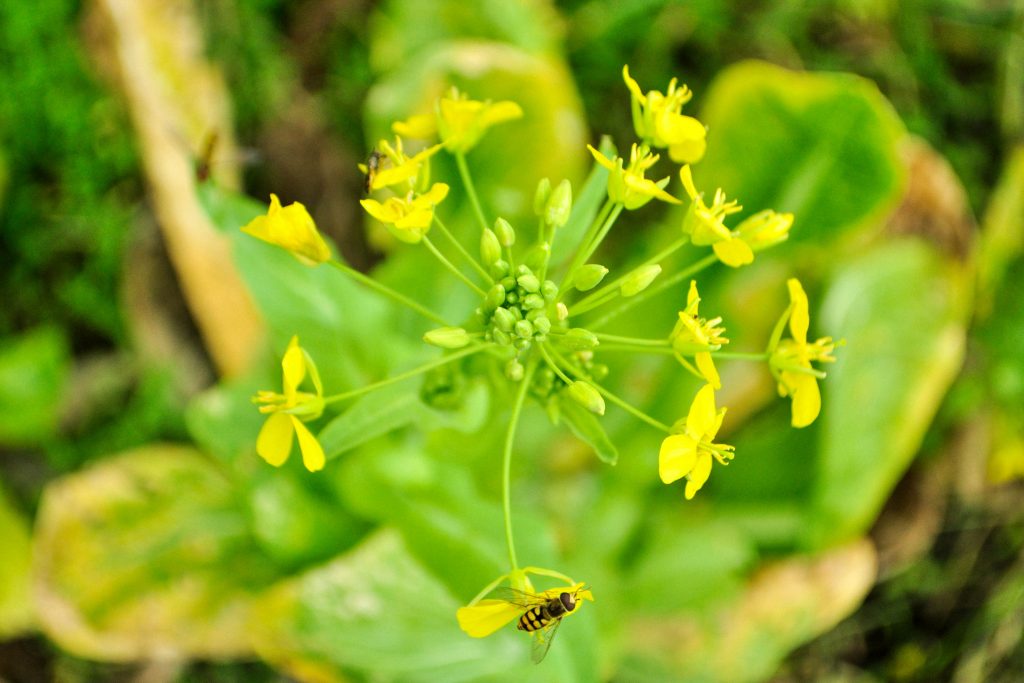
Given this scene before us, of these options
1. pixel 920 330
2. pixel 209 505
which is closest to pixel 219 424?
pixel 209 505

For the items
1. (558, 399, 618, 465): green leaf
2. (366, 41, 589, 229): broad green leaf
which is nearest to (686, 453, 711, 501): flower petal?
(558, 399, 618, 465): green leaf

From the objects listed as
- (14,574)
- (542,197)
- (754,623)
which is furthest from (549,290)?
(14,574)

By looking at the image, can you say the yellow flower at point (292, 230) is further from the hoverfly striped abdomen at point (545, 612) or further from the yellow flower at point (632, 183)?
the hoverfly striped abdomen at point (545, 612)

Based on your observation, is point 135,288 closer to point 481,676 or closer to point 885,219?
point 481,676

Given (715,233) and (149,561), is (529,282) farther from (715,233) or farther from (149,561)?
(149,561)

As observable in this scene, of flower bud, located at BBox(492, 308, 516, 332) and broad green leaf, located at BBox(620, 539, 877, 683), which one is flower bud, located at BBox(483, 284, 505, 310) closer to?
flower bud, located at BBox(492, 308, 516, 332)

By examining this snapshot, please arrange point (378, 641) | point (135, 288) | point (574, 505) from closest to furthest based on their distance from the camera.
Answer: point (378, 641) < point (574, 505) < point (135, 288)
